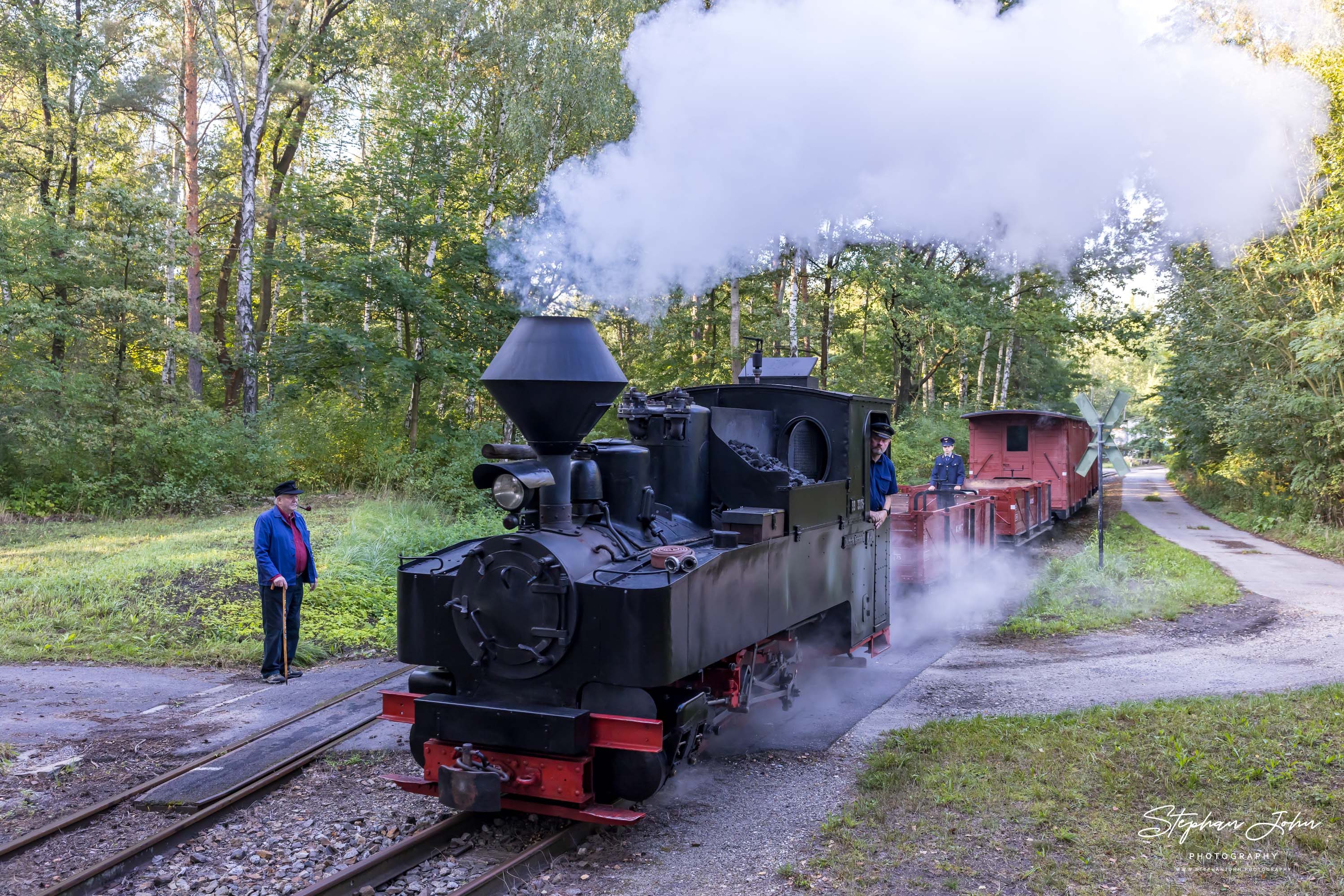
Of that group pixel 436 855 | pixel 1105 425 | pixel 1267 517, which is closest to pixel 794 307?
pixel 1105 425

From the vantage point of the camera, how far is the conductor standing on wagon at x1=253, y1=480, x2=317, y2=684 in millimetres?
7578

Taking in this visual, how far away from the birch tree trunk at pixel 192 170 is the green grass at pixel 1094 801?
61.5ft

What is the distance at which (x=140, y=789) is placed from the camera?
5.43m

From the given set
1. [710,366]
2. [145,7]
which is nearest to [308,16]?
[145,7]

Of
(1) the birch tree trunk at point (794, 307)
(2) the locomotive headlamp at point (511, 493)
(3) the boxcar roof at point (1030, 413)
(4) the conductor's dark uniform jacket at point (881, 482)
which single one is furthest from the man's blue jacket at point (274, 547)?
(3) the boxcar roof at point (1030, 413)

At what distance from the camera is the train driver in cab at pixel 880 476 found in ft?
25.9

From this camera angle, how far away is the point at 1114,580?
40.8 ft

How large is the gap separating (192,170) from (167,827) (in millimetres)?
19679

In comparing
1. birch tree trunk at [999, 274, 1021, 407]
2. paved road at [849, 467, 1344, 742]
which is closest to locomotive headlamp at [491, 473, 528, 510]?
paved road at [849, 467, 1344, 742]

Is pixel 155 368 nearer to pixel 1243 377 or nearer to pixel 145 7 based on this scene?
pixel 145 7

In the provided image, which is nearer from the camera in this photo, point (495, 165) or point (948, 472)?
point (948, 472)

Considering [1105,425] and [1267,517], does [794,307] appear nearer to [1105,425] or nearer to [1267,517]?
[1105,425]

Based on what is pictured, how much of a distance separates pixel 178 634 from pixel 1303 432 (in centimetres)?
1994

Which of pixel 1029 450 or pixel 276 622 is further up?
pixel 1029 450
